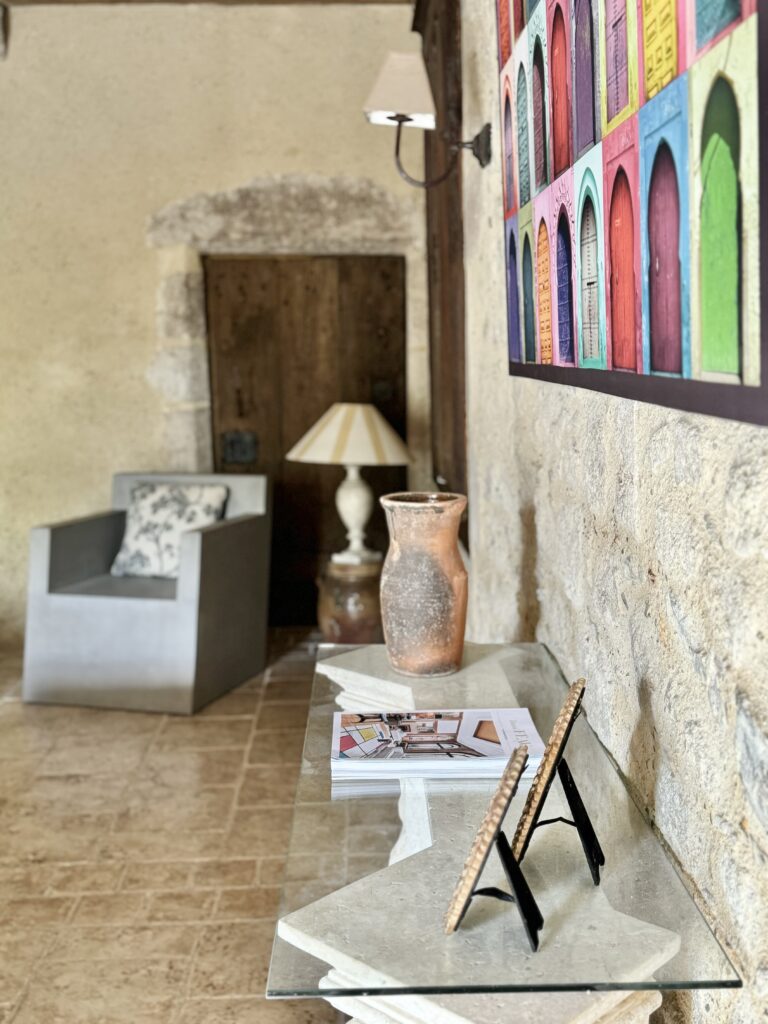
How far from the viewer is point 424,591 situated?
1.77 m

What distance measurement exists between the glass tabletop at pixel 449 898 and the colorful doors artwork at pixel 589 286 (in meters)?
0.58

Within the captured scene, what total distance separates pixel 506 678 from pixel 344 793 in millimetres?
560

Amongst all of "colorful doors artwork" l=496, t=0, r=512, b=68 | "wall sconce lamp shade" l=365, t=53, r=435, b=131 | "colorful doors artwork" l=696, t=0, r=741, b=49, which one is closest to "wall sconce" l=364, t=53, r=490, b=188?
"wall sconce lamp shade" l=365, t=53, r=435, b=131

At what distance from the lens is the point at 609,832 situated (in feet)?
3.98

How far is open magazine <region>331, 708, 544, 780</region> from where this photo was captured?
1336mm

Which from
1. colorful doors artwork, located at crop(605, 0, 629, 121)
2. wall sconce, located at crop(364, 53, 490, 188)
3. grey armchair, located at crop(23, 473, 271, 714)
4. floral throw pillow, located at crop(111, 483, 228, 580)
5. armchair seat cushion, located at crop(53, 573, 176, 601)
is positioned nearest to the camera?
colorful doors artwork, located at crop(605, 0, 629, 121)

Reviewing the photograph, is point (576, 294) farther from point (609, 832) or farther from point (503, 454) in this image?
point (503, 454)

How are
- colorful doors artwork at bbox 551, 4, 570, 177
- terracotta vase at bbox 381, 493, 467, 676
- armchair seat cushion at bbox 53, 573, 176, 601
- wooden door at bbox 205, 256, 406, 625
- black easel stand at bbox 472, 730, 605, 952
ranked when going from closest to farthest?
black easel stand at bbox 472, 730, 605, 952, colorful doors artwork at bbox 551, 4, 570, 177, terracotta vase at bbox 381, 493, 467, 676, armchair seat cushion at bbox 53, 573, 176, 601, wooden door at bbox 205, 256, 406, 625

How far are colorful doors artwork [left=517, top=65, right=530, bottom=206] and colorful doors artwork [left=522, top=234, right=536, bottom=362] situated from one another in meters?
0.09

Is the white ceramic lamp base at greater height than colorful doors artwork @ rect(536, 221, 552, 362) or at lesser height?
lesser

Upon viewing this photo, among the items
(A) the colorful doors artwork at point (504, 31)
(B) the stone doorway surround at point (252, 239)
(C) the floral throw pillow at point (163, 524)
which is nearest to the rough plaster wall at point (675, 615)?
(A) the colorful doors artwork at point (504, 31)

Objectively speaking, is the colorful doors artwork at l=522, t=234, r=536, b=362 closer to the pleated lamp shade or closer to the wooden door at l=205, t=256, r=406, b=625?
the pleated lamp shade

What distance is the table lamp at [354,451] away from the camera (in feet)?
14.3

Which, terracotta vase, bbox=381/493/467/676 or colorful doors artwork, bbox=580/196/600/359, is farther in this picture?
terracotta vase, bbox=381/493/467/676
